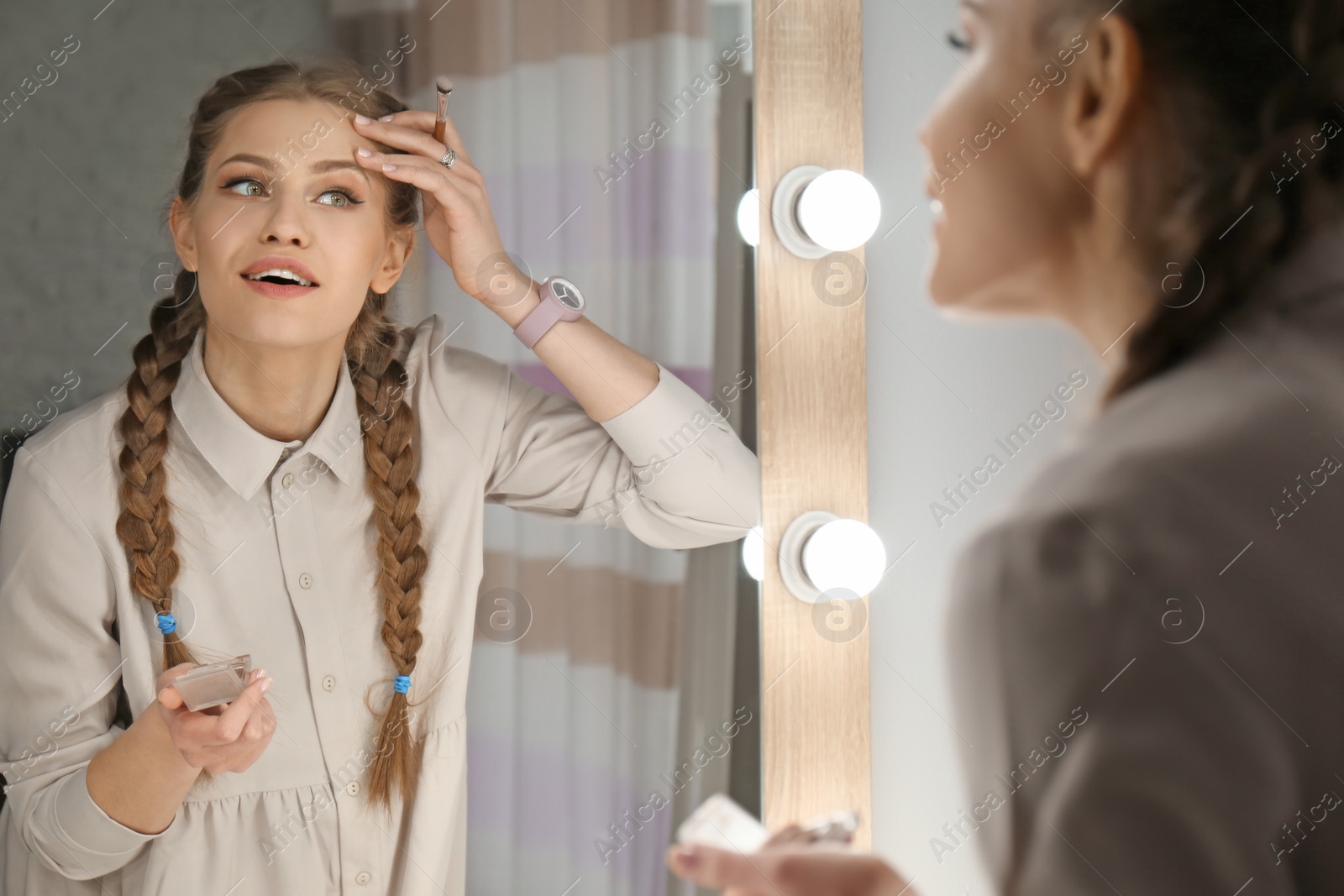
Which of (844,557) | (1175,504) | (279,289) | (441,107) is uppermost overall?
(441,107)

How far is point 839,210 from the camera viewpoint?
839mm

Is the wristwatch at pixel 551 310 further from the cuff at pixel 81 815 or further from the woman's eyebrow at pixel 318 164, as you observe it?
the cuff at pixel 81 815

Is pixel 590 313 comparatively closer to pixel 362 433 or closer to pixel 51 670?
pixel 362 433

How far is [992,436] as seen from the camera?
2.82 feet

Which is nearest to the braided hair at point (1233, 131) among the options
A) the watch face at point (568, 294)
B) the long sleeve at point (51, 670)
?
the watch face at point (568, 294)

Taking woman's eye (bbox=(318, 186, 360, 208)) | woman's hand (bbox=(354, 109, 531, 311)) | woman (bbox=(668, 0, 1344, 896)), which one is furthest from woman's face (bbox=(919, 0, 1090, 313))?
woman's eye (bbox=(318, 186, 360, 208))

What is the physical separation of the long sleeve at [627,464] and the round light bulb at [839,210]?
0.19 metres

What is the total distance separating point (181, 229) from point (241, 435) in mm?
146

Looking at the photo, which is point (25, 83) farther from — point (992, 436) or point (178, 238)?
point (992, 436)

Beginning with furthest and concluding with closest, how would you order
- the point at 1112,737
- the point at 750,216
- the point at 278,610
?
the point at 750,216, the point at 278,610, the point at 1112,737

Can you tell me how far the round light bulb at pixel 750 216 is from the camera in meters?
0.81

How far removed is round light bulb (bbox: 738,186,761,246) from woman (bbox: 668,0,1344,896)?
22 cm

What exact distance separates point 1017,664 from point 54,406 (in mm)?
666

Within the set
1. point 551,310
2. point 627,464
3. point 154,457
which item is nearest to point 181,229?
point 154,457
